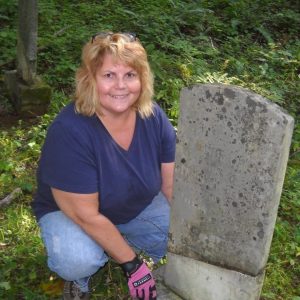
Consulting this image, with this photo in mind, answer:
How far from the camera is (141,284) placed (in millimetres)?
2549

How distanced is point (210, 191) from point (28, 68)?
9.81ft

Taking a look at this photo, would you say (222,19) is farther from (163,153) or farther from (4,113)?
(163,153)

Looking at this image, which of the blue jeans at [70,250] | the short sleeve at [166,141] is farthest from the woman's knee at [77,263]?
the short sleeve at [166,141]

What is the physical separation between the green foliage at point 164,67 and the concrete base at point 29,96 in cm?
13

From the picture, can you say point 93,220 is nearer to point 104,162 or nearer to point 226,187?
point 104,162

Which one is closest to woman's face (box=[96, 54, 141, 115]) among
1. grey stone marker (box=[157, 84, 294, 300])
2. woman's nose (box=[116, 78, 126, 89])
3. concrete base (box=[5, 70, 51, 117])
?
woman's nose (box=[116, 78, 126, 89])

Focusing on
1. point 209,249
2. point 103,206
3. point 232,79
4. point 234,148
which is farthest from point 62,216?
point 232,79

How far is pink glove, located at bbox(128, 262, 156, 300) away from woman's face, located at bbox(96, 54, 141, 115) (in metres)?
0.88

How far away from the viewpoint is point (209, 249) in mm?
2389

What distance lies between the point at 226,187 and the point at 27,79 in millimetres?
3053

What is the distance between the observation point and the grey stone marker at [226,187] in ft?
6.47

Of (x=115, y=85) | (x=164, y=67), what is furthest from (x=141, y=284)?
(x=164, y=67)

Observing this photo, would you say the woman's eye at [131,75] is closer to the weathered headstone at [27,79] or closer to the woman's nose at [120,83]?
the woman's nose at [120,83]

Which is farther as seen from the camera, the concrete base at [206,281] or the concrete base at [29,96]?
the concrete base at [29,96]
